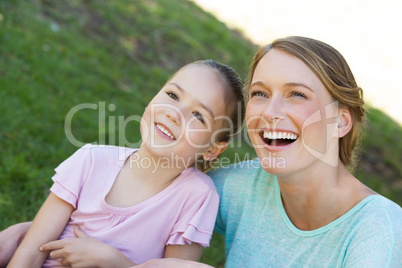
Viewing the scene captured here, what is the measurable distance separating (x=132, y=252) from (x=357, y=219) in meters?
1.06

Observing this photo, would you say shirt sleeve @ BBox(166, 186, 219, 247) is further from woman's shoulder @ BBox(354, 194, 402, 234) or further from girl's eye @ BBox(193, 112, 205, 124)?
woman's shoulder @ BBox(354, 194, 402, 234)

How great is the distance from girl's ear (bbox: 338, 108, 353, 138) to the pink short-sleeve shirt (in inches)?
27.4

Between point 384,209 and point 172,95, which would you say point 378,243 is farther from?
point 172,95

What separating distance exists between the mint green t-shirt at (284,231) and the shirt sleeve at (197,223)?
0.19m

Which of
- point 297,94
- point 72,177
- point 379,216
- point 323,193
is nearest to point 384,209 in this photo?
point 379,216

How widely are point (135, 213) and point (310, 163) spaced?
87cm

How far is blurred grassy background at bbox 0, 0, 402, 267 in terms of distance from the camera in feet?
11.9

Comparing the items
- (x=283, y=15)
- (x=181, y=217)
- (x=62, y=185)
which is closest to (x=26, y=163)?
(x=62, y=185)

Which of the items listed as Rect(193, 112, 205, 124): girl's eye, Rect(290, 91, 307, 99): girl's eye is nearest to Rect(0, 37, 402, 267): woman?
Rect(290, 91, 307, 99): girl's eye

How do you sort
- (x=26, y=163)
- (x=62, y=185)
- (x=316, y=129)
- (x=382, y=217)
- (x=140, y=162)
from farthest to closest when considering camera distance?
(x=26, y=163), (x=140, y=162), (x=62, y=185), (x=316, y=129), (x=382, y=217)

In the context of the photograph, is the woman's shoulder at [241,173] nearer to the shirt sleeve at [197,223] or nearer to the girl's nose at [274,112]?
the shirt sleeve at [197,223]

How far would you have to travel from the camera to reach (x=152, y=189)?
2492 millimetres

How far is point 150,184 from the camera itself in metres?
2.50

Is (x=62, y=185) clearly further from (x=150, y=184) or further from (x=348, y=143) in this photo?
(x=348, y=143)
